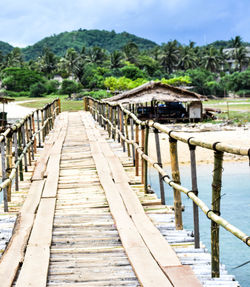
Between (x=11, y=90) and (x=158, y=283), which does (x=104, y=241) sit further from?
(x=11, y=90)

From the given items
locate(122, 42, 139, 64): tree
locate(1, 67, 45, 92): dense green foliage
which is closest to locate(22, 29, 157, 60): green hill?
locate(122, 42, 139, 64): tree

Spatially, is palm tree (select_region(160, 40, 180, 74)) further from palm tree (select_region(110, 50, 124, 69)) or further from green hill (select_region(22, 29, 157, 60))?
green hill (select_region(22, 29, 157, 60))

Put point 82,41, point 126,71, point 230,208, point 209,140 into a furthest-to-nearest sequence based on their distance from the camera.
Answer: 1. point 82,41
2. point 126,71
3. point 209,140
4. point 230,208

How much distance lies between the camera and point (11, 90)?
63688mm

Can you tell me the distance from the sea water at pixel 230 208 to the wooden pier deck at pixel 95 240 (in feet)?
4.35

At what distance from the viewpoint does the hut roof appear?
25.0 metres

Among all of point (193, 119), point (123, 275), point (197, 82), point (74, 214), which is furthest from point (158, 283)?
point (197, 82)

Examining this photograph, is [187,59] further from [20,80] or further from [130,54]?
[20,80]

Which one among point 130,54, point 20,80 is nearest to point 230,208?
point 20,80

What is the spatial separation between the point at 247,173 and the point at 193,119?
1418cm

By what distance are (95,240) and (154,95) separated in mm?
21648

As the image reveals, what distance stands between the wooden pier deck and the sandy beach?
367 inches

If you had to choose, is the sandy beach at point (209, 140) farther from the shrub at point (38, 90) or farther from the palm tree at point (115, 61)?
the palm tree at point (115, 61)

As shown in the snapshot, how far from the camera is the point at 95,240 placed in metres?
4.00
